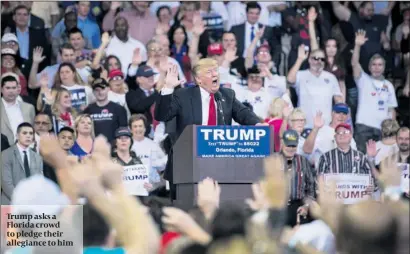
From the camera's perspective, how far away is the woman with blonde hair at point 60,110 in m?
13.7

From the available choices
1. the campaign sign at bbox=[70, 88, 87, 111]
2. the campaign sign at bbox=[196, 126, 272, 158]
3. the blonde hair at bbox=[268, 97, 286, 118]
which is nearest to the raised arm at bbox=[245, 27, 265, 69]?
the blonde hair at bbox=[268, 97, 286, 118]

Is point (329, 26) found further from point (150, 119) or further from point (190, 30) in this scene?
point (150, 119)

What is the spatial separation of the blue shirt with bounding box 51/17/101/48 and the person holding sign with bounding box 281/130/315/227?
3536mm

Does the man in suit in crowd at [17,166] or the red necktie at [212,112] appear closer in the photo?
the red necktie at [212,112]

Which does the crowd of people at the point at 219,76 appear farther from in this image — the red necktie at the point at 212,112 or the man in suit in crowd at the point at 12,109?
the red necktie at the point at 212,112

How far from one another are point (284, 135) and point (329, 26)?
354 cm

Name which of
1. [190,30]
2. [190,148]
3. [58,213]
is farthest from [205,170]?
[190,30]

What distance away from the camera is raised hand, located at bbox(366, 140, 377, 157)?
13.8 meters

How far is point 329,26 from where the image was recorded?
50.3 ft

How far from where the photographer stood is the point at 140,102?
13.6 m

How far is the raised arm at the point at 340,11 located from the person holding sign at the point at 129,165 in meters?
3.81

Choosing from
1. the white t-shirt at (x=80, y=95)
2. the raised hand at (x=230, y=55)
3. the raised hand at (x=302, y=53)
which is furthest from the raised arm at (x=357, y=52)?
the white t-shirt at (x=80, y=95)

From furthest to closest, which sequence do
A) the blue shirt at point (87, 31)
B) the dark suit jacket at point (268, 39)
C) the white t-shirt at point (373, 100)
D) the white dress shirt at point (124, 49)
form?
the dark suit jacket at point (268, 39), the blue shirt at point (87, 31), the white t-shirt at point (373, 100), the white dress shirt at point (124, 49)

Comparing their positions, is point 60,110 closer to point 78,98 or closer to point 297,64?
point 78,98
